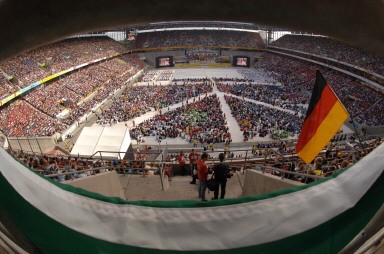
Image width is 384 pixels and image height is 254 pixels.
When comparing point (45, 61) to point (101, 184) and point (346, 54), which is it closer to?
point (101, 184)

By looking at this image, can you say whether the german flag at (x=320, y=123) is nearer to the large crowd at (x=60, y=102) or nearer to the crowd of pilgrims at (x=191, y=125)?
the crowd of pilgrims at (x=191, y=125)

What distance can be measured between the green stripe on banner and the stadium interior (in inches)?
3.2

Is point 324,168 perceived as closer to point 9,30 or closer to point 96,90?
point 9,30

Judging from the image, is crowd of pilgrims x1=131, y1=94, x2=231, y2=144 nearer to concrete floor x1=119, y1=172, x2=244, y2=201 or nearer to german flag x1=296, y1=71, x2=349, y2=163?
concrete floor x1=119, y1=172, x2=244, y2=201

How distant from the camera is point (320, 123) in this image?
495cm

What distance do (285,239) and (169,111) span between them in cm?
2671

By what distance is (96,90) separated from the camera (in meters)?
35.5

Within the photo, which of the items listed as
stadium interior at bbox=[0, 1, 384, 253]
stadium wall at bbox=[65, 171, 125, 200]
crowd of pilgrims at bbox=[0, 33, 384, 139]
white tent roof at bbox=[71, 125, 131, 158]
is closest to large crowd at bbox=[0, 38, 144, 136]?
crowd of pilgrims at bbox=[0, 33, 384, 139]

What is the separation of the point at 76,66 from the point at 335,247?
143 feet

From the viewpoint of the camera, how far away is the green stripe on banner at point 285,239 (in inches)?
52.8

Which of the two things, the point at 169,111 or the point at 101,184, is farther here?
the point at 169,111

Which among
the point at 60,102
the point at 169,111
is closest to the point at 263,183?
the point at 169,111

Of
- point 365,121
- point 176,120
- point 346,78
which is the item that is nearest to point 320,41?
point 346,78

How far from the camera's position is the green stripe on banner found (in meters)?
1.34
